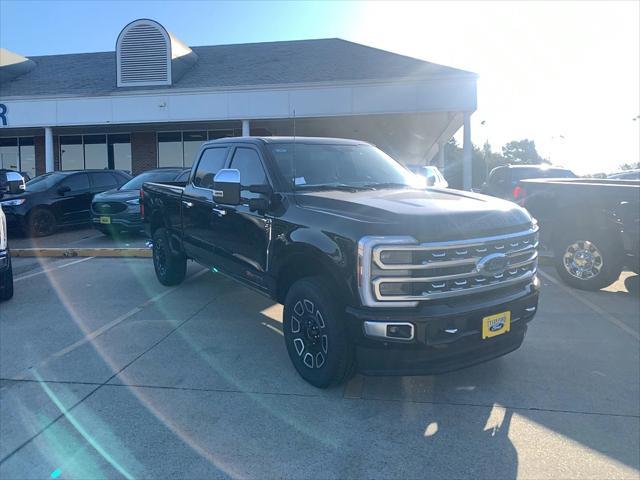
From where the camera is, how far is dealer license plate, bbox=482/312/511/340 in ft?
11.5

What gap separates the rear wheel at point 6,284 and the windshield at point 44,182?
6306 mm

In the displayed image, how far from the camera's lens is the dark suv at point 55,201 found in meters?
11.6

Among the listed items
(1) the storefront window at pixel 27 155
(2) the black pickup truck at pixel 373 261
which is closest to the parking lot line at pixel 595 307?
(2) the black pickup truck at pixel 373 261

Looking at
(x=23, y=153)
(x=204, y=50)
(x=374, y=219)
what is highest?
(x=204, y=50)

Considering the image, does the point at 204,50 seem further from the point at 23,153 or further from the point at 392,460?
the point at 392,460

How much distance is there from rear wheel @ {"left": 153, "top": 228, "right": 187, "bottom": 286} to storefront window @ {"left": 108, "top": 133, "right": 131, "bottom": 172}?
1704 centimetres

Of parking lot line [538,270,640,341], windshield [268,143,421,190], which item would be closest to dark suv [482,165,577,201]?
parking lot line [538,270,640,341]

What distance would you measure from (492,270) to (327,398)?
152 cm

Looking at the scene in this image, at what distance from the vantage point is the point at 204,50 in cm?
2373

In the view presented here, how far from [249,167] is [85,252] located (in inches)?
240

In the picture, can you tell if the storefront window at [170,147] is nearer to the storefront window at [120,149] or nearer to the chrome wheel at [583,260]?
the storefront window at [120,149]

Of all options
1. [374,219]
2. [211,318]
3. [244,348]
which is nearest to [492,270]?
[374,219]

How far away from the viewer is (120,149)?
2270cm

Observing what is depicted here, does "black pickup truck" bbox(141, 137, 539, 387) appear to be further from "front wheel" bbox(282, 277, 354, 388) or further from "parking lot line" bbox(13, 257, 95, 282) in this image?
"parking lot line" bbox(13, 257, 95, 282)
